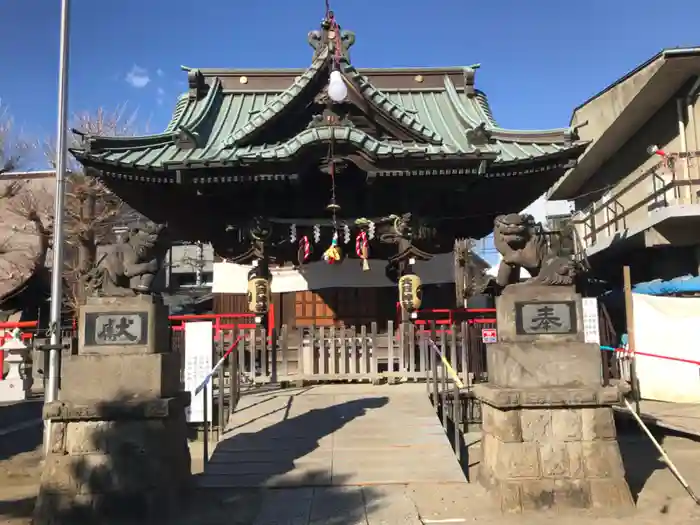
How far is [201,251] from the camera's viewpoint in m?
34.1

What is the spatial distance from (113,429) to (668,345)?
1106 centimetres

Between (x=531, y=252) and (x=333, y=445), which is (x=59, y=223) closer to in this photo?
(x=333, y=445)

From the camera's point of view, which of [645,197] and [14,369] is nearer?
[14,369]

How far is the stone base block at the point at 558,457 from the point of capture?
562 cm

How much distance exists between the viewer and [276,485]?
643 cm

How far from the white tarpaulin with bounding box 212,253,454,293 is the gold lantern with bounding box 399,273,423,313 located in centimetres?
166

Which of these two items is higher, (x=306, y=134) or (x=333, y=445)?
(x=306, y=134)

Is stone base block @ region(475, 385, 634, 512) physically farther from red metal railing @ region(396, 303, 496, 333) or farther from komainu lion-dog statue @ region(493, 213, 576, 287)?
red metal railing @ region(396, 303, 496, 333)

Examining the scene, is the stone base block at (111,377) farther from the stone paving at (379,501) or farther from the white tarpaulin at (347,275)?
the white tarpaulin at (347,275)

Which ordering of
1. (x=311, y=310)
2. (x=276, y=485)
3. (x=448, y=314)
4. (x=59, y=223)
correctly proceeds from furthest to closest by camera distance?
(x=311, y=310), (x=448, y=314), (x=59, y=223), (x=276, y=485)

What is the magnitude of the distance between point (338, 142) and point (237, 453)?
6.16m

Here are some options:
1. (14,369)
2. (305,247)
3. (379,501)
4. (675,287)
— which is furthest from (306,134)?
(14,369)

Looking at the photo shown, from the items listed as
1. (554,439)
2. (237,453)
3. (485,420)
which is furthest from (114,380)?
(554,439)

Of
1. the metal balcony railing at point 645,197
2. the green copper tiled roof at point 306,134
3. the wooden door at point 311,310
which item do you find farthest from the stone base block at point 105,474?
the metal balcony railing at point 645,197
